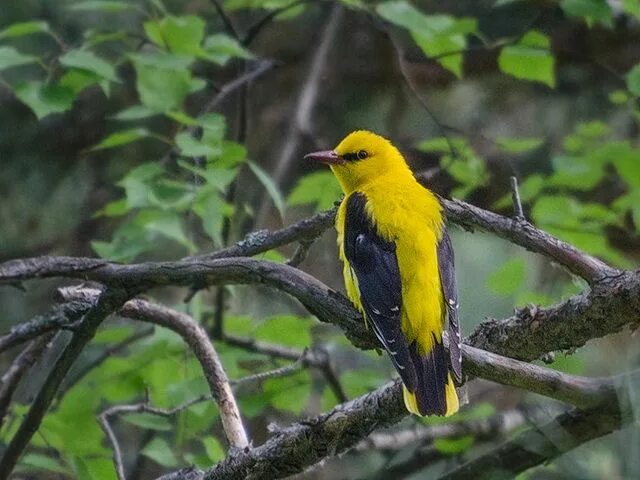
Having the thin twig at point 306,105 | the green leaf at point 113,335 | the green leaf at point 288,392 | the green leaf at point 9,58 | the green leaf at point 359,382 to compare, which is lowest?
the green leaf at point 359,382

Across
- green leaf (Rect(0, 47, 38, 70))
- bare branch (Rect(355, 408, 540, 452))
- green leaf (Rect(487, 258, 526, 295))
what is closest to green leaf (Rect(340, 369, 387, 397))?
bare branch (Rect(355, 408, 540, 452))

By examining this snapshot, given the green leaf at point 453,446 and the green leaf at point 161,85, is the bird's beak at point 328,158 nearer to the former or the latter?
the green leaf at point 161,85

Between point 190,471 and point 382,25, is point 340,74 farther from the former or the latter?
point 190,471

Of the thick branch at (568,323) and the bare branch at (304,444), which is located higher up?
the thick branch at (568,323)

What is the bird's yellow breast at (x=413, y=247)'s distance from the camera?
281 cm

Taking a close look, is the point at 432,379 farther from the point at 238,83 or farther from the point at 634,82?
the point at 238,83

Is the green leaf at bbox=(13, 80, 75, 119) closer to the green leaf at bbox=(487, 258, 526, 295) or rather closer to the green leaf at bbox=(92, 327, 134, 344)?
the green leaf at bbox=(92, 327, 134, 344)

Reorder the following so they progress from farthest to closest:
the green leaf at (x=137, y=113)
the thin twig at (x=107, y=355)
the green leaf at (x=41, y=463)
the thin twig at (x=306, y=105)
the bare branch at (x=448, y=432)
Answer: the thin twig at (x=306, y=105), the bare branch at (x=448, y=432), the thin twig at (x=107, y=355), the green leaf at (x=137, y=113), the green leaf at (x=41, y=463)

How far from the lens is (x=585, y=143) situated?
4117 millimetres

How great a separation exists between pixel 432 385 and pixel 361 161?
124 centimetres

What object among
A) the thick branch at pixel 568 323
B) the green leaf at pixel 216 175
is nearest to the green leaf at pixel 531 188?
the green leaf at pixel 216 175

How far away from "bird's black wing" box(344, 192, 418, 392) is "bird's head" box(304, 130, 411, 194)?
32 centimetres

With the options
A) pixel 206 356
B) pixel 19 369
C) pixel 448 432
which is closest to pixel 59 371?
pixel 19 369

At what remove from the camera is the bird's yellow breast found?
2807 millimetres
